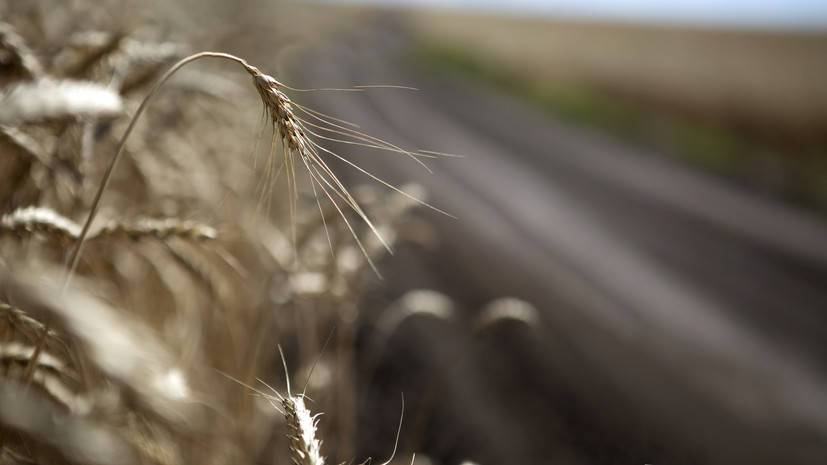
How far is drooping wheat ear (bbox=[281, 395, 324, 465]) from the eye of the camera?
0.76 m

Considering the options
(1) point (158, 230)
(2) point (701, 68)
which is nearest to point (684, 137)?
(2) point (701, 68)

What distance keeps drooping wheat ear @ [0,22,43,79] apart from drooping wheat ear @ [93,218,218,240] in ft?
1.06

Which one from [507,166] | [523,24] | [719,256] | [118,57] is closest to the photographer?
[118,57]

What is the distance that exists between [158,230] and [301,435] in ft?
1.49

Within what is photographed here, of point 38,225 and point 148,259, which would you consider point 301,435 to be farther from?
point 148,259

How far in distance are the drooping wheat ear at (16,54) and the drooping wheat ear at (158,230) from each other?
0.32 m

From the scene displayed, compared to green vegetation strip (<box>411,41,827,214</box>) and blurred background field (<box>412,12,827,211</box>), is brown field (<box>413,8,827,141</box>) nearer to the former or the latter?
blurred background field (<box>412,12,827,211</box>)

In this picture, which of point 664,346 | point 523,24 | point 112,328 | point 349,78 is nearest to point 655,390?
point 664,346

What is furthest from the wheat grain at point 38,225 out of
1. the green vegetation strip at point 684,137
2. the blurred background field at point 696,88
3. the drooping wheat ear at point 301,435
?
the blurred background field at point 696,88

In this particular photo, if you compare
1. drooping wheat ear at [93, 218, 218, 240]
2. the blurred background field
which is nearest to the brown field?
the blurred background field

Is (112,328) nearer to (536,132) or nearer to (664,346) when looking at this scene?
(664,346)

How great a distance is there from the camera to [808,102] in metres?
13.4

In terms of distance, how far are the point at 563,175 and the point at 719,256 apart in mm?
3390

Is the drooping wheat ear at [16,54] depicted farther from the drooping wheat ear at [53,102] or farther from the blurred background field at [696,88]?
the blurred background field at [696,88]
